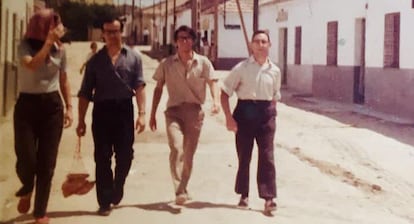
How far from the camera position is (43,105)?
8.79ft

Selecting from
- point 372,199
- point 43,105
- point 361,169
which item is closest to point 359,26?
point 361,169

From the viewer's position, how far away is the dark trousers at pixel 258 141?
312 cm

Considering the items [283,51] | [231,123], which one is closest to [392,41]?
[283,51]

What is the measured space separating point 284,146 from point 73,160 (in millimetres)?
1249

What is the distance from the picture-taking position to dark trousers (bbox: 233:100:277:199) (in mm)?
3119

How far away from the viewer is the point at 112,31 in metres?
2.82

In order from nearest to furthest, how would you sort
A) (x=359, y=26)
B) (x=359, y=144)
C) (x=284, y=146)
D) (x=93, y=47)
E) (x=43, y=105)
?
(x=43, y=105), (x=93, y=47), (x=284, y=146), (x=359, y=144), (x=359, y=26)

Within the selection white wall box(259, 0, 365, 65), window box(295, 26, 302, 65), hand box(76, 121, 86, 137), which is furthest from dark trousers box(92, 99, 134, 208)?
window box(295, 26, 302, 65)

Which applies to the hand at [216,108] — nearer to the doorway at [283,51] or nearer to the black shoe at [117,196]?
the black shoe at [117,196]

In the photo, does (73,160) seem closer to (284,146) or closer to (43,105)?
(43,105)

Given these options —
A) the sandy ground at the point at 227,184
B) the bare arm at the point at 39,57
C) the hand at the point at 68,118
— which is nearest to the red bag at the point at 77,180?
the sandy ground at the point at 227,184

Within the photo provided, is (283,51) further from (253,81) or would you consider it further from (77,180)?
(77,180)

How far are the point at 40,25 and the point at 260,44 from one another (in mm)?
938

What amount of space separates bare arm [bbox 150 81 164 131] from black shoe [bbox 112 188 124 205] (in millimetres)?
299
